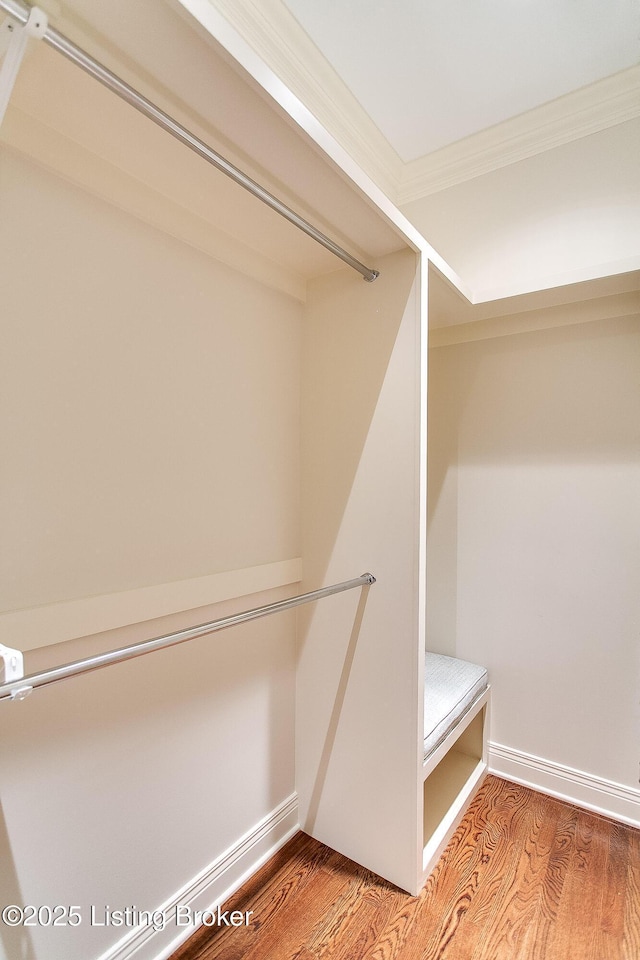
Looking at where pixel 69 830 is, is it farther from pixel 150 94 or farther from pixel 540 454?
pixel 540 454

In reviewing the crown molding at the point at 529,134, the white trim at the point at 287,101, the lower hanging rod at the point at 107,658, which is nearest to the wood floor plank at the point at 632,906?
the lower hanging rod at the point at 107,658

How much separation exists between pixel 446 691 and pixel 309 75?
247 cm

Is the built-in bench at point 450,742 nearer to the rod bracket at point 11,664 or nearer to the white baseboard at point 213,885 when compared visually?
the white baseboard at point 213,885

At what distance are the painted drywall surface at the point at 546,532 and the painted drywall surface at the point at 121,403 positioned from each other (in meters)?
1.02

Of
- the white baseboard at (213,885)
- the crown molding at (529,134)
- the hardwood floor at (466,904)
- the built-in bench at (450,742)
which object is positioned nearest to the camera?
the white baseboard at (213,885)

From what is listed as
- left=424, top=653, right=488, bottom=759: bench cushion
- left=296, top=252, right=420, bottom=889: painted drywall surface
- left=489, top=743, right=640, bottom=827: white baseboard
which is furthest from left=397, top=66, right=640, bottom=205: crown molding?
left=489, top=743, right=640, bottom=827: white baseboard

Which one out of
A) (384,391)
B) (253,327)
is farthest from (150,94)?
(384,391)

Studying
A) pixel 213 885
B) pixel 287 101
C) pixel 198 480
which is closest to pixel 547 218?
pixel 287 101

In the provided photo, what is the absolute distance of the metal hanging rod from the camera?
2.32 feet

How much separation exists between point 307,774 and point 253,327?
64.4 inches

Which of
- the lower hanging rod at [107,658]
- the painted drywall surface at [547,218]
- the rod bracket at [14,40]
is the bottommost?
the lower hanging rod at [107,658]

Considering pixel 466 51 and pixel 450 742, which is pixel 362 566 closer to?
pixel 450 742

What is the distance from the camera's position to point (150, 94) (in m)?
0.87

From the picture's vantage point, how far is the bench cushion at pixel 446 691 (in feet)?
5.19
